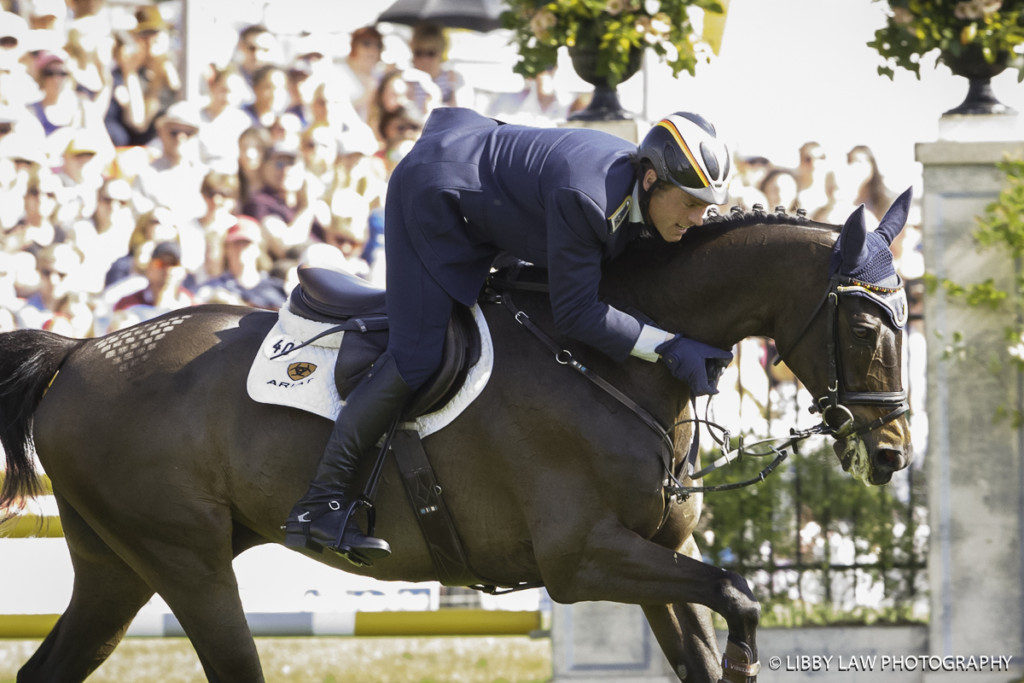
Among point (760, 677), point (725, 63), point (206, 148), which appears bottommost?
point (760, 677)

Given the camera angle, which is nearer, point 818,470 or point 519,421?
point 519,421

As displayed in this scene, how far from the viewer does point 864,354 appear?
375 centimetres

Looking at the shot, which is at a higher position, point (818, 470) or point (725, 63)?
point (725, 63)

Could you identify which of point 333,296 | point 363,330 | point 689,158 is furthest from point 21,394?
point 689,158

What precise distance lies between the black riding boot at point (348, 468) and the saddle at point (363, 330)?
0.09 m

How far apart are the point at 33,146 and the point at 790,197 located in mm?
5548

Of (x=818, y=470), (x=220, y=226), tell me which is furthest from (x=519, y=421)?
(x=220, y=226)

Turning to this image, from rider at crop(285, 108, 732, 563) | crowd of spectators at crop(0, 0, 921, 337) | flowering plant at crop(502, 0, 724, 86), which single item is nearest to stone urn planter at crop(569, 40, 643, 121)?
flowering plant at crop(502, 0, 724, 86)

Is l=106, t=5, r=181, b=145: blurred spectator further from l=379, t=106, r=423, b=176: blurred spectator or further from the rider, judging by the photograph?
the rider

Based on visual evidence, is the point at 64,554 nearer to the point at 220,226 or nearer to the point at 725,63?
the point at 220,226

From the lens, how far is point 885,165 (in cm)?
911

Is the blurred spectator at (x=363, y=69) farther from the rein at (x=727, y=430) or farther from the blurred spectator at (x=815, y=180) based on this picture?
the rein at (x=727, y=430)

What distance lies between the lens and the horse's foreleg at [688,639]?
4.18 metres

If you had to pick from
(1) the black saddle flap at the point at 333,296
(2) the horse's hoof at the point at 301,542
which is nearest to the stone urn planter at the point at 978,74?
(1) the black saddle flap at the point at 333,296
